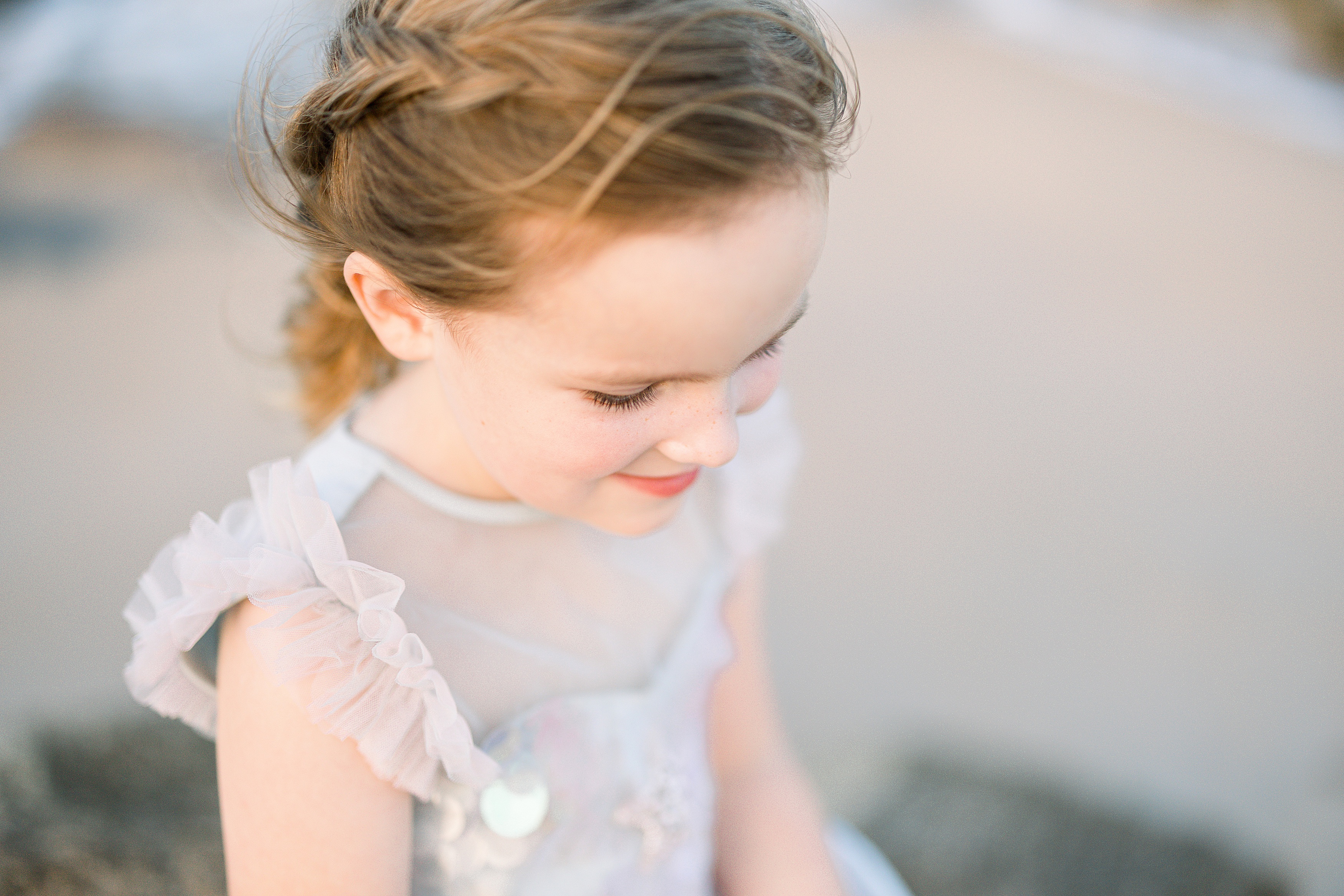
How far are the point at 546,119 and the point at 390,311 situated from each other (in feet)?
0.77

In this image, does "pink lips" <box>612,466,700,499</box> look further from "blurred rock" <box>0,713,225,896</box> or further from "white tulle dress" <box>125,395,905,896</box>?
"blurred rock" <box>0,713,225,896</box>

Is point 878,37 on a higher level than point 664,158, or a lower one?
lower

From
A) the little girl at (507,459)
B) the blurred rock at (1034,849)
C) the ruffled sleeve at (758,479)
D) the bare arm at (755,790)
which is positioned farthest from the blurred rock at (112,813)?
the blurred rock at (1034,849)

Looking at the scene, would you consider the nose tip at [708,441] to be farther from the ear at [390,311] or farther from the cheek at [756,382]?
the ear at [390,311]

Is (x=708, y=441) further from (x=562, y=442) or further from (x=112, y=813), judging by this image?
(x=112, y=813)

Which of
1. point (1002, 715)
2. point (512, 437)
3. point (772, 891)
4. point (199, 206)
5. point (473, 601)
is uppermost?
point (512, 437)

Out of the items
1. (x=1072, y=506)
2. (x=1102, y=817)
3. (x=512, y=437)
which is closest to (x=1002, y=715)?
(x=1102, y=817)

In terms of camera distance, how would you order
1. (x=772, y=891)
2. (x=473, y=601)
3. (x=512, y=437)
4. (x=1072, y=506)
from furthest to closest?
(x=1072, y=506), (x=772, y=891), (x=473, y=601), (x=512, y=437)

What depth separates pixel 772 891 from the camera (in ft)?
3.44

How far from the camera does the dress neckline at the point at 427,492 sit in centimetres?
84

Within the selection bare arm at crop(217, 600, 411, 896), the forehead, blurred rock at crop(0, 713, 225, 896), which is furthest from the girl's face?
blurred rock at crop(0, 713, 225, 896)

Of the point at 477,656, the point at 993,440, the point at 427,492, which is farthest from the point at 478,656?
the point at 993,440

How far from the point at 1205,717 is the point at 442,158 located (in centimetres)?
192

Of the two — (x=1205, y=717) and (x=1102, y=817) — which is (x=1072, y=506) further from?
(x=1102, y=817)
